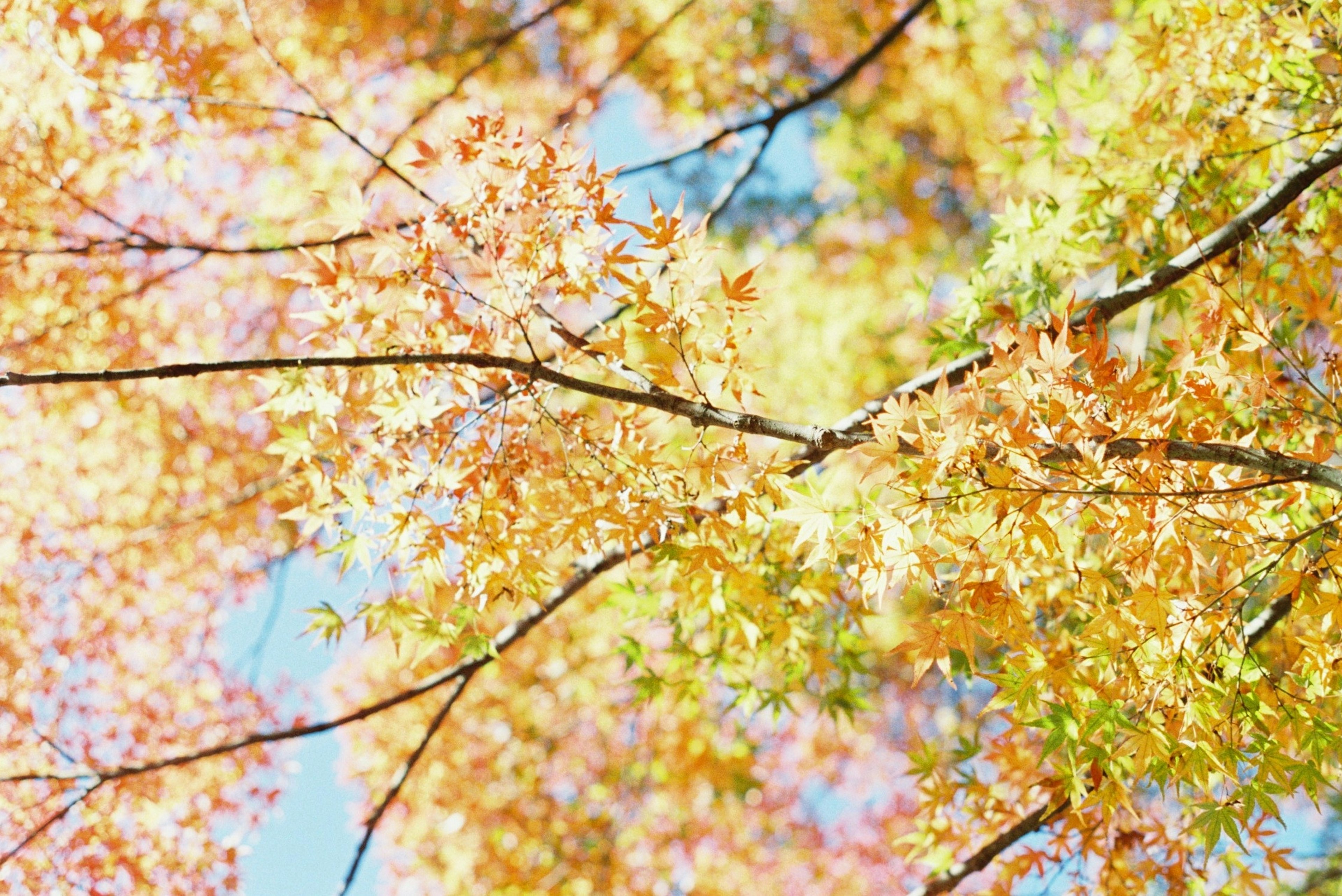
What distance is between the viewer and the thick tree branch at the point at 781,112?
172 inches

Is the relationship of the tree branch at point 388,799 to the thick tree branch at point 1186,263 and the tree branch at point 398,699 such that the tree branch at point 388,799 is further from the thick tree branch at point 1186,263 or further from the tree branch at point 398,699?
the thick tree branch at point 1186,263

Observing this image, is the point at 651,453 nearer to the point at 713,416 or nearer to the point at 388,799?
the point at 713,416

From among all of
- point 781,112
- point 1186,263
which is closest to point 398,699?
point 1186,263

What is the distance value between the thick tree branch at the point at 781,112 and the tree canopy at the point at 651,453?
4 centimetres

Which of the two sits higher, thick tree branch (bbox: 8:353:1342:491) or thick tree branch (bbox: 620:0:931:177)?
thick tree branch (bbox: 620:0:931:177)

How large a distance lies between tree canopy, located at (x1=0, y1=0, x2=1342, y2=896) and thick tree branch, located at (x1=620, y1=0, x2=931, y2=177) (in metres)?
0.04

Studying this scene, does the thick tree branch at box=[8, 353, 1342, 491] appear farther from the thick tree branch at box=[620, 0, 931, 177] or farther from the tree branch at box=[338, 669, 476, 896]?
the thick tree branch at box=[620, 0, 931, 177]

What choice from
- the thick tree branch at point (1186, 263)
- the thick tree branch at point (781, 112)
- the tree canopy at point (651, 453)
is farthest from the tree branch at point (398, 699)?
the thick tree branch at point (781, 112)

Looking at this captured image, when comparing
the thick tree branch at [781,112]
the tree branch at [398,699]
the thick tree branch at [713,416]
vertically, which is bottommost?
the thick tree branch at [713,416]

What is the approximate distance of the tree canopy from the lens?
202cm

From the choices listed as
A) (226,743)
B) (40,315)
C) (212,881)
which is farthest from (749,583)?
(40,315)

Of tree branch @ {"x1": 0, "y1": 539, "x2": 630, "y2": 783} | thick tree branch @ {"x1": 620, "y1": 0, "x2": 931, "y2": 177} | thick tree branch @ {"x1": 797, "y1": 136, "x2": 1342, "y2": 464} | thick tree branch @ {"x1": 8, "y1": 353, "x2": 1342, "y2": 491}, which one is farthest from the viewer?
thick tree branch @ {"x1": 620, "y1": 0, "x2": 931, "y2": 177}

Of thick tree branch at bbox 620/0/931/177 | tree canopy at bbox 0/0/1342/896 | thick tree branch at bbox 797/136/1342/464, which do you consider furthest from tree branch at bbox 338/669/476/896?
thick tree branch at bbox 620/0/931/177

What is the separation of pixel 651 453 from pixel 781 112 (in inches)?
106
